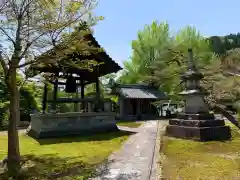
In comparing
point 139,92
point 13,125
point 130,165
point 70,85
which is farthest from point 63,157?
Result: point 139,92

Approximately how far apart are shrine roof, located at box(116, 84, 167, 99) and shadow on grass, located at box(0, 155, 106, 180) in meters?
17.8

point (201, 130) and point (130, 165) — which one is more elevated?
point (201, 130)

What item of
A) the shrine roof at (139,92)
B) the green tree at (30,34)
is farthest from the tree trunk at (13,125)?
the shrine roof at (139,92)

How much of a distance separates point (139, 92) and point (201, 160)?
2031 cm

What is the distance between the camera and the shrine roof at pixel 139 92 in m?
24.9

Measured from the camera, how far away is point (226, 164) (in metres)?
5.91

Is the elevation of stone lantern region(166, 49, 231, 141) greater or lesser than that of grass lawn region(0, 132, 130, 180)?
greater

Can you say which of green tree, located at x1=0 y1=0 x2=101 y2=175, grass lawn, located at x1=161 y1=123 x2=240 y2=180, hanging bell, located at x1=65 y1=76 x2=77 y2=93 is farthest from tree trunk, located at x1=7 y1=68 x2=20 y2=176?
hanging bell, located at x1=65 y1=76 x2=77 y2=93

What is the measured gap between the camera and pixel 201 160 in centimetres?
640

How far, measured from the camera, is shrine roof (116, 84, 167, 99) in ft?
81.7

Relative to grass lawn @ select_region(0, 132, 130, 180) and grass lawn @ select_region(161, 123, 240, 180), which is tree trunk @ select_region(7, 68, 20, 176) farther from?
grass lawn @ select_region(161, 123, 240, 180)

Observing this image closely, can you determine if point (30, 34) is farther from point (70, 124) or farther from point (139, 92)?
point (139, 92)

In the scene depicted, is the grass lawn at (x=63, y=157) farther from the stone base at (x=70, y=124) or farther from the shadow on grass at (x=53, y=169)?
the stone base at (x=70, y=124)

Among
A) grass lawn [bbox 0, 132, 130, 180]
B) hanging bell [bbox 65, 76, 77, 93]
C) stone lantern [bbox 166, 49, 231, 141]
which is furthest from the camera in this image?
hanging bell [bbox 65, 76, 77, 93]
